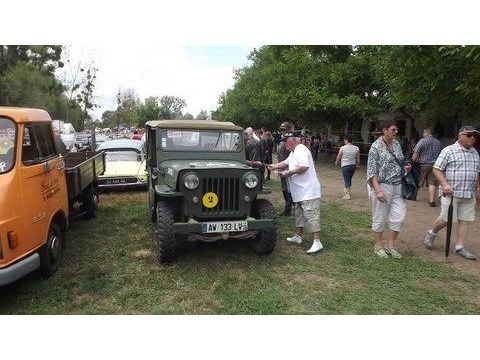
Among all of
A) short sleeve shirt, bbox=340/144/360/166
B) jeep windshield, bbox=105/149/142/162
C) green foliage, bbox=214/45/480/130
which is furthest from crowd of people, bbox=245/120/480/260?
jeep windshield, bbox=105/149/142/162

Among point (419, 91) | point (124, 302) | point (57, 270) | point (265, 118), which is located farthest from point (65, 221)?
point (265, 118)

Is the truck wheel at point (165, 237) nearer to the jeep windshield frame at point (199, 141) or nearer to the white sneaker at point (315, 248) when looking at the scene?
the jeep windshield frame at point (199, 141)

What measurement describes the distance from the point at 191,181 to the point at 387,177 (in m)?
2.55

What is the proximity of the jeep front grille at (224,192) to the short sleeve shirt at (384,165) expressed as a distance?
1.79m

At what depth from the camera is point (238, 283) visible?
4.90m

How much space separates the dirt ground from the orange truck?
478 centimetres

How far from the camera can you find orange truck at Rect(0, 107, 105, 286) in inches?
158

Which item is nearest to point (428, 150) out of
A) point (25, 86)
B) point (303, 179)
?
point (303, 179)

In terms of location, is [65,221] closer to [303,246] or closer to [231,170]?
[231,170]

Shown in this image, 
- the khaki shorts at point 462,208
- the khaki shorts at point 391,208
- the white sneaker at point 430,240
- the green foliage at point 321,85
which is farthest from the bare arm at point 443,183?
the green foliage at point 321,85

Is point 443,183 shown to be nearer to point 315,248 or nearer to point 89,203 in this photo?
point 315,248

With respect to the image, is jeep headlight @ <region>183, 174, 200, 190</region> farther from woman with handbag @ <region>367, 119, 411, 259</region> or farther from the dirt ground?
the dirt ground

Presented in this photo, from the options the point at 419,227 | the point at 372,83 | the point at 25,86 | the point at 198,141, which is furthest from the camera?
the point at 25,86

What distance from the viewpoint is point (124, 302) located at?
14.5 ft
